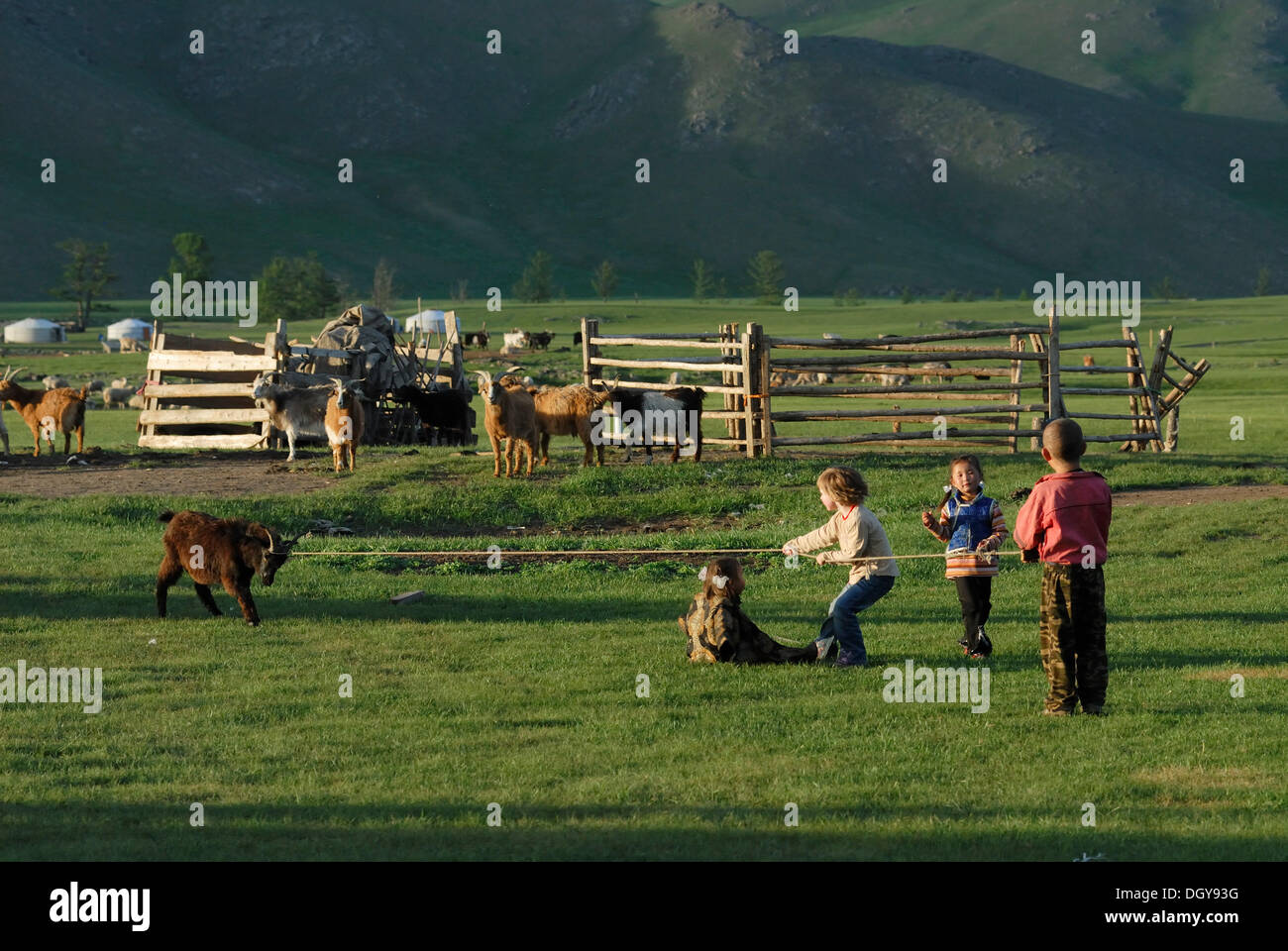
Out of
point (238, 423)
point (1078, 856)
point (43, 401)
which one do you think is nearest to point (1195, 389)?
point (238, 423)

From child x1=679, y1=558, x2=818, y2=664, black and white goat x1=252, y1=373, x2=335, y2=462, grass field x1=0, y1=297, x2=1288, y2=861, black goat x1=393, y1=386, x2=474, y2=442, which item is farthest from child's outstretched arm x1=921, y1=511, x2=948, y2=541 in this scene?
black goat x1=393, y1=386, x2=474, y2=442

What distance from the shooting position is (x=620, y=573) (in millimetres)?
15320

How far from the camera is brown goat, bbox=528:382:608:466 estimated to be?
21.7m

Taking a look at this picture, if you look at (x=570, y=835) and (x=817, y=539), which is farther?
(x=817, y=539)

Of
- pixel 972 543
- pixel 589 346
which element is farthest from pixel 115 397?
pixel 972 543

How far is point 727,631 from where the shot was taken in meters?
10.7

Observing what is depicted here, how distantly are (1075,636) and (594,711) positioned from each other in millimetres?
3084

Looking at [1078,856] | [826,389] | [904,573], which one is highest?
[826,389]

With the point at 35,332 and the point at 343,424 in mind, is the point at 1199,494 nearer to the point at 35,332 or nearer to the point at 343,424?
the point at 343,424

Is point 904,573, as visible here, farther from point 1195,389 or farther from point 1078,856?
point 1195,389

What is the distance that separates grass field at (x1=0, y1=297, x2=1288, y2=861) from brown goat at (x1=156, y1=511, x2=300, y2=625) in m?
0.43

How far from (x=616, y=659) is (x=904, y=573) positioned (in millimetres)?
5153

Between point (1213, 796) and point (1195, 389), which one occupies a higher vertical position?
point (1195, 389)

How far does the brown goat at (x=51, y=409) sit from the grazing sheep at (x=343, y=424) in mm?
5298
